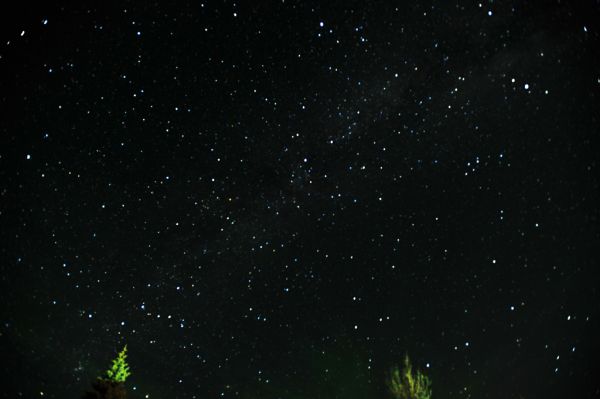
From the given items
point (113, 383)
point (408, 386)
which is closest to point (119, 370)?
point (113, 383)

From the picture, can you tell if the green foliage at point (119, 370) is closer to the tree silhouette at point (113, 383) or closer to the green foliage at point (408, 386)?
the tree silhouette at point (113, 383)

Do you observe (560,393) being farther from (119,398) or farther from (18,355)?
(18,355)

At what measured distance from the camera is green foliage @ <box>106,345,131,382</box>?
751cm

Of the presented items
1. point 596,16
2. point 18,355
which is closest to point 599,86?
point 596,16

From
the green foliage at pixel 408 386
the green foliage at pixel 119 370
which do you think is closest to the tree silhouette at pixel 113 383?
the green foliage at pixel 119 370

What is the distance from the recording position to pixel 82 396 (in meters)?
7.22

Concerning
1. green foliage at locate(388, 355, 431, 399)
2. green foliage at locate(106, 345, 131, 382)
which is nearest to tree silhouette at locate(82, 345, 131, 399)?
green foliage at locate(106, 345, 131, 382)

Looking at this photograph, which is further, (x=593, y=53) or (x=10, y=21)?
(x=593, y=53)

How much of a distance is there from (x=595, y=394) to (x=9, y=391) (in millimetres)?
80488

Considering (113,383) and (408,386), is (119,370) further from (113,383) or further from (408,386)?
(408,386)

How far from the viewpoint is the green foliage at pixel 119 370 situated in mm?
7514

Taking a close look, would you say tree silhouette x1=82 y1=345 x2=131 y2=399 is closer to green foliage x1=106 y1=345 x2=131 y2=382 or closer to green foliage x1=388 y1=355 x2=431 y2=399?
green foliage x1=106 y1=345 x2=131 y2=382

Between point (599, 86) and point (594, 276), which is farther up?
point (599, 86)

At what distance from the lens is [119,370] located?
7586 mm
